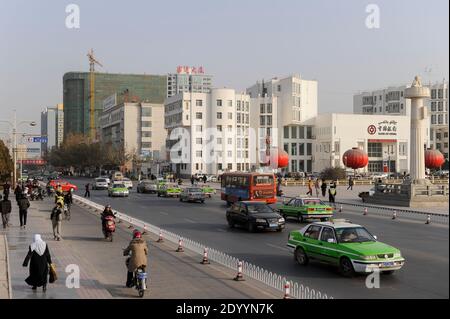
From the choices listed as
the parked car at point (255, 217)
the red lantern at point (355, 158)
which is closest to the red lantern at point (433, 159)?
the red lantern at point (355, 158)

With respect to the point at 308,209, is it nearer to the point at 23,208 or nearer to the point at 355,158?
the point at 23,208

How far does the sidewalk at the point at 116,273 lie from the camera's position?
1219 centimetres

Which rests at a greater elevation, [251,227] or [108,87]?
[108,87]

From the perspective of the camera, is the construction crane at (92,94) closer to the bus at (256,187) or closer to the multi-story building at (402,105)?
the multi-story building at (402,105)

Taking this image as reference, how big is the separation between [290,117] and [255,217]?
277 feet

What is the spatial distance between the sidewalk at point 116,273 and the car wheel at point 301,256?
2261 millimetres

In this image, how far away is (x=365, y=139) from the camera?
10581cm

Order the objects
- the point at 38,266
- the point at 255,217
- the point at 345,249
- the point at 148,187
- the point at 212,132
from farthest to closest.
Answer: the point at 212,132
the point at 148,187
the point at 255,217
the point at 345,249
the point at 38,266

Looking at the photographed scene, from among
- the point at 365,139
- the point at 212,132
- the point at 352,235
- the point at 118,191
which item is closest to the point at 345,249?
the point at 352,235

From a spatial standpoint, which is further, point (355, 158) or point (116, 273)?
point (355, 158)

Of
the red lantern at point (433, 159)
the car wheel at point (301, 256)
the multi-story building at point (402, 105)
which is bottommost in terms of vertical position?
the car wheel at point (301, 256)

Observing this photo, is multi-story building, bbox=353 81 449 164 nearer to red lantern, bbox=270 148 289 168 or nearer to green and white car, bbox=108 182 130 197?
red lantern, bbox=270 148 289 168

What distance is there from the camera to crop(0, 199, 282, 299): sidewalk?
40.0 ft
